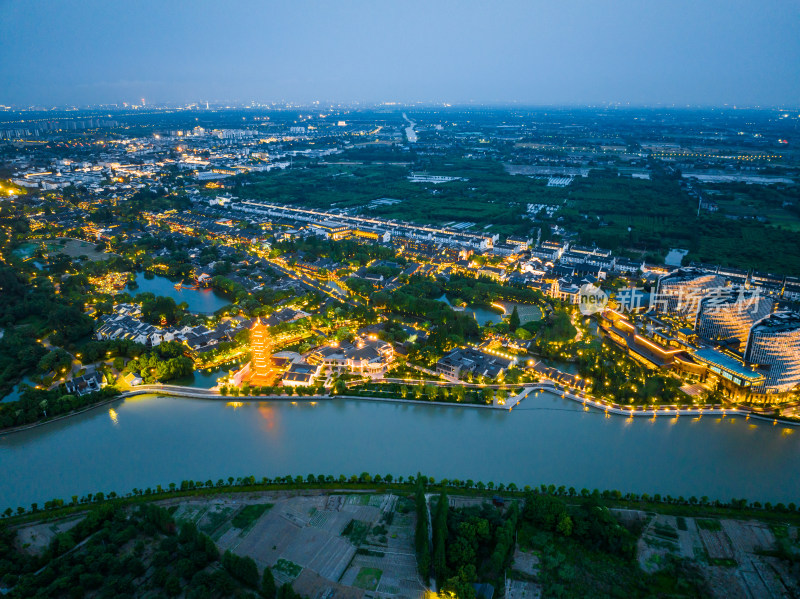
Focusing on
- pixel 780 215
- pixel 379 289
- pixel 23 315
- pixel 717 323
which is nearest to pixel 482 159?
pixel 780 215

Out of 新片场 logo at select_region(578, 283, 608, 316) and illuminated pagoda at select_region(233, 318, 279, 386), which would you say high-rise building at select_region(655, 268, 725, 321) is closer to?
新片场 logo at select_region(578, 283, 608, 316)

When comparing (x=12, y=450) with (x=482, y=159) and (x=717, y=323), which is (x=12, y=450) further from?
(x=482, y=159)

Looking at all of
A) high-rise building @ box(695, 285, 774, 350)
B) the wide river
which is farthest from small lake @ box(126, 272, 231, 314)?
high-rise building @ box(695, 285, 774, 350)

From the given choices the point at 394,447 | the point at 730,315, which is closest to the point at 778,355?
the point at 730,315

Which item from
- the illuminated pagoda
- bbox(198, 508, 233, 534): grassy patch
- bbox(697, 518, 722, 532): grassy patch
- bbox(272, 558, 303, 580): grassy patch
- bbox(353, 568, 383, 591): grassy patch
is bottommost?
bbox(353, 568, 383, 591): grassy patch

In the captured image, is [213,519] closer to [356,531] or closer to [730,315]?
[356,531]

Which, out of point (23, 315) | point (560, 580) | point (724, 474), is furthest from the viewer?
point (23, 315)
